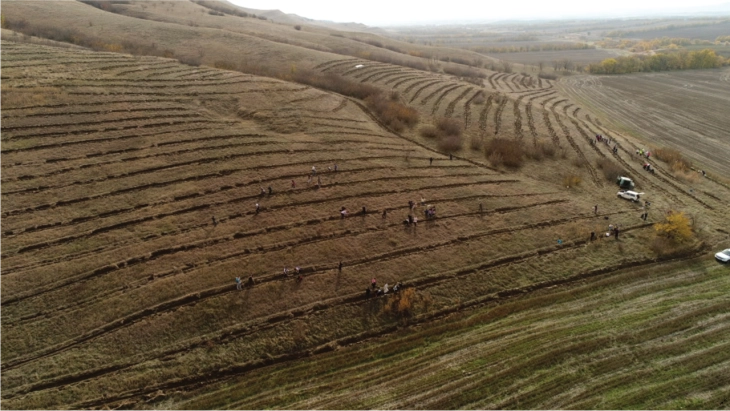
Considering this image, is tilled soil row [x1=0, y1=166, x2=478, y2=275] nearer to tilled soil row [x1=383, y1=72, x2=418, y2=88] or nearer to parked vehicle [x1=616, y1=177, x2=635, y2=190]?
parked vehicle [x1=616, y1=177, x2=635, y2=190]

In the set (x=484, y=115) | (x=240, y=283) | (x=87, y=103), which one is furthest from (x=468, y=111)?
(x=87, y=103)

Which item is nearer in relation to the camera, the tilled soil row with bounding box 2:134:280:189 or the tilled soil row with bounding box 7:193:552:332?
the tilled soil row with bounding box 7:193:552:332

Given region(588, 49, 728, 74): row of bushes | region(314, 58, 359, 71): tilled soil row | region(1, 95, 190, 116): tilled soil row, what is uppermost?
region(588, 49, 728, 74): row of bushes

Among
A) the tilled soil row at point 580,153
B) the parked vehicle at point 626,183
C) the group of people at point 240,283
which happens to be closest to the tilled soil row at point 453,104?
the tilled soil row at point 580,153

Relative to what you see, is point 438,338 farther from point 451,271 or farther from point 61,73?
point 61,73

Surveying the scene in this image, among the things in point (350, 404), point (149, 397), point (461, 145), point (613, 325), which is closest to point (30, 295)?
point (149, 397)

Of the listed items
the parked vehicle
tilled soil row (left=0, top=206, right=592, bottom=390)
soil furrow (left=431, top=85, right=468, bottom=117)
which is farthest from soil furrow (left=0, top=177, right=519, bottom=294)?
soil furrow (left=431, top=85, right=468, bottom=117)
